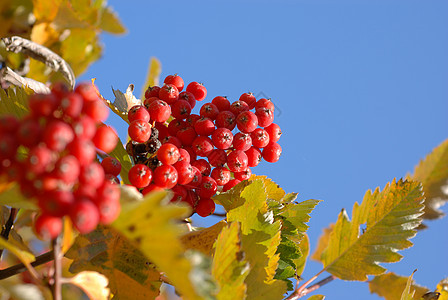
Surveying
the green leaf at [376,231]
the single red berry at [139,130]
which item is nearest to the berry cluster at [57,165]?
the single red berry at [139,130]

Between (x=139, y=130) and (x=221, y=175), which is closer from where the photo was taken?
(x=139, y=130)

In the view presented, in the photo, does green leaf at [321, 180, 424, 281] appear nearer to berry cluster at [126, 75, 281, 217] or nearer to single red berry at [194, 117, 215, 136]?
berry cluster at [126, 75, 281, 217]

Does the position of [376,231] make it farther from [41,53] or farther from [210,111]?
[41,53]

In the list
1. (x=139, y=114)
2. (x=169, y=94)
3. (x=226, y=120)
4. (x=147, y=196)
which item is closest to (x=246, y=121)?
(x=226, y=120)

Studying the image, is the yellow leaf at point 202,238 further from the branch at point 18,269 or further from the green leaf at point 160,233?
the green leaf at point 160,233

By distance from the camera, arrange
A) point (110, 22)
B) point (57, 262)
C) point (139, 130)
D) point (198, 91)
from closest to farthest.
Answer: point (57, 262) → point (110, 22) → point (139, 130) → point (198, 91)

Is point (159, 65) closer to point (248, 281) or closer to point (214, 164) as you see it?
point (214, 164)

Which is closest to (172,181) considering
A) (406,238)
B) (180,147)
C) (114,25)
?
(180,147)
